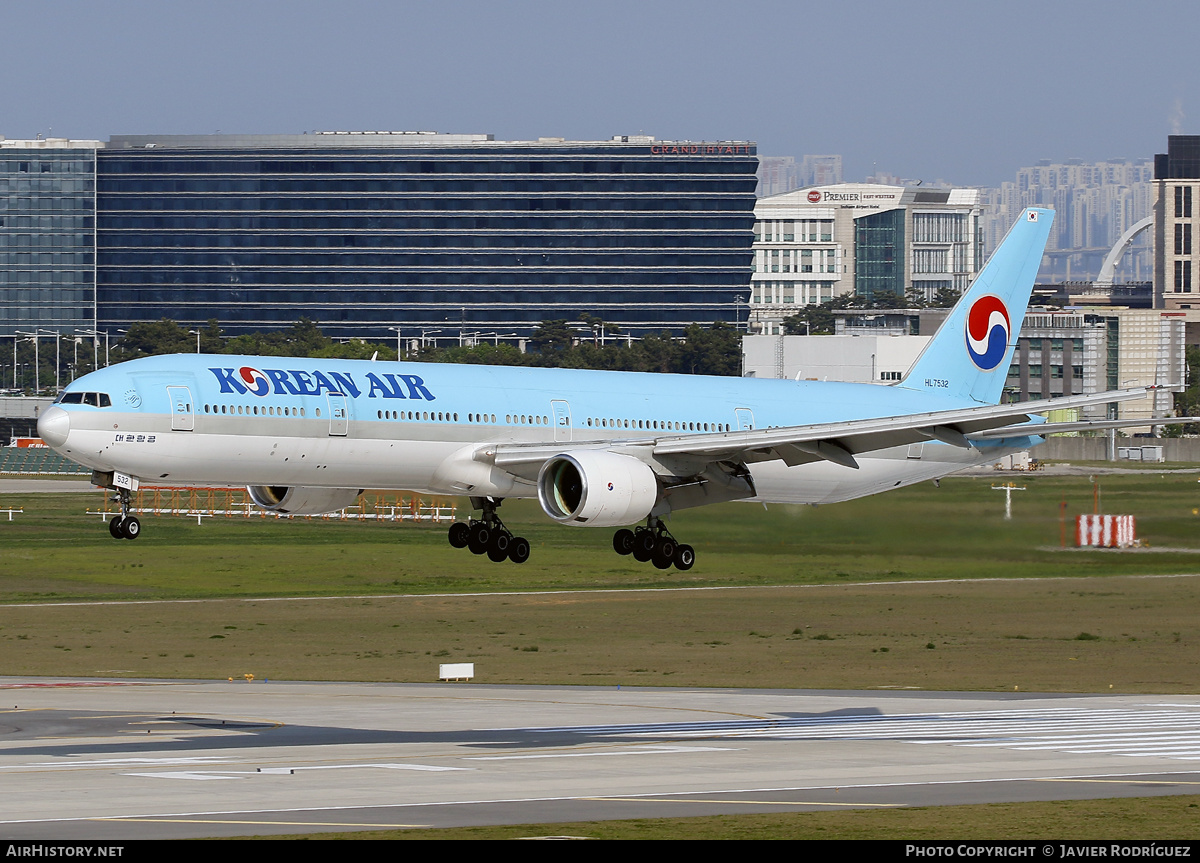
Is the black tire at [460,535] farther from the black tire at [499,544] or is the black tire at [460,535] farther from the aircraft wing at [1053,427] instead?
the aircraft wing at [1053,427]

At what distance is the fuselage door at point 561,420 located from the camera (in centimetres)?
5575

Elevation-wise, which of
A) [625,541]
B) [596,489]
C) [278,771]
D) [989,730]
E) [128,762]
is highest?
[596,489]

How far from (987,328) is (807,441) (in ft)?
53.4

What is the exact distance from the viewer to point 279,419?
5059 centimetres

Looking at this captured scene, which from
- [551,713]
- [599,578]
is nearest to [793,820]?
[551,713]

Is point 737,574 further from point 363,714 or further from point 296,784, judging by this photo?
point 296,784

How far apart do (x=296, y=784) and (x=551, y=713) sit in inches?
1159

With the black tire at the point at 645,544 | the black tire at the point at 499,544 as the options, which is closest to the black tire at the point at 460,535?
the black tire at the point at 499,544

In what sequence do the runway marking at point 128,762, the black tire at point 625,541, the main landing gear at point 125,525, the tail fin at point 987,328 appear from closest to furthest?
the main landing gear at point 125,525 → the black tire at point 625,541 → the runway marking at point 128,762 → the tail fin at point 987,328

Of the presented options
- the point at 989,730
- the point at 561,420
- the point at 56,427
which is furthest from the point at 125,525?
the point at 989,730

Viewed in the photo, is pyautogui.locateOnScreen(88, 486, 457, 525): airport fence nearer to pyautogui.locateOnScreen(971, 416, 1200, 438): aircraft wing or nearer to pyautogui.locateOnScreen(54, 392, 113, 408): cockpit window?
pyautogui.locateOnScreen(971, 416, 1200, 438): aircraft wing

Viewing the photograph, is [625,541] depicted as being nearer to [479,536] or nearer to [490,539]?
[490,539]

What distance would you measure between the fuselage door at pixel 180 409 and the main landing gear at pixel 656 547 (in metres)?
14.0

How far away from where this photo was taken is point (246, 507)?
163875mm
